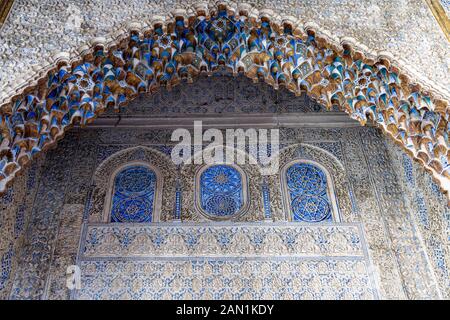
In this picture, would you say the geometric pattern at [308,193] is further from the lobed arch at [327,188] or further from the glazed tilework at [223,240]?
the glazed tilework at [223,240]

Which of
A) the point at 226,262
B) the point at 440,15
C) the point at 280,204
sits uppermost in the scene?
the point at 440,15

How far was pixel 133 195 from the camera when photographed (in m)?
5.94

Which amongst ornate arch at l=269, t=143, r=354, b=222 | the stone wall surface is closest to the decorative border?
the stone wall surface

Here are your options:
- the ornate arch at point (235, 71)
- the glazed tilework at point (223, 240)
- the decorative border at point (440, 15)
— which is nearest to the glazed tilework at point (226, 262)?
the glazed tilework at point (223, 240)

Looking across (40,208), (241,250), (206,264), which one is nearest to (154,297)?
(206,264)

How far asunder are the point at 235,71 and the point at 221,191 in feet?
4.81

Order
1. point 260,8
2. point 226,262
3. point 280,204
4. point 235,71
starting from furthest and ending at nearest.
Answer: point 280,204
point 226,262
point 235,71
point 260,8

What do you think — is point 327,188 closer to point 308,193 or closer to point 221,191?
point 308,193

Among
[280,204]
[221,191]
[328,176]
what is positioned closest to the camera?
[280,204]

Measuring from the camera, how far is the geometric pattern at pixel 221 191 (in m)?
5.81

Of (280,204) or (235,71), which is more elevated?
(235,71)

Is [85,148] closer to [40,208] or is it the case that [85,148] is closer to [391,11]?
[40,208]

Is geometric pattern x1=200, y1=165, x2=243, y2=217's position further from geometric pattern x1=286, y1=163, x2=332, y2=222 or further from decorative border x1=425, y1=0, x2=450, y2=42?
decorative border x1=425, y1=0, x2=450, y2=42

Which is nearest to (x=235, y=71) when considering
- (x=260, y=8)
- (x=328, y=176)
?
(x=260, y=8)
